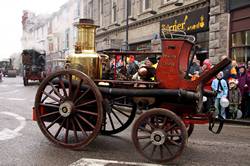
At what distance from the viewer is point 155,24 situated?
18109 mm

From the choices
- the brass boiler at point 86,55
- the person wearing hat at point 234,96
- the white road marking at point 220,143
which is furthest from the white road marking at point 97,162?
the person wearing hat at point 234,96

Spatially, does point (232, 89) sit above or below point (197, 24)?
below

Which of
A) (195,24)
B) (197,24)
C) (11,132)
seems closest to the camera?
(11,132)

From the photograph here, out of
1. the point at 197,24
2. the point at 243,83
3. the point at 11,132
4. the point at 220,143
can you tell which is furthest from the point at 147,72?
the point at 197,24

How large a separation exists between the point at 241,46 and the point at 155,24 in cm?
655

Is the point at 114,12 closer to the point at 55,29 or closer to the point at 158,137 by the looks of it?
the point at 55,29

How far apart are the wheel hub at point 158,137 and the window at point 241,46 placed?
26.0 ft

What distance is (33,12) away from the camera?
31.5 m

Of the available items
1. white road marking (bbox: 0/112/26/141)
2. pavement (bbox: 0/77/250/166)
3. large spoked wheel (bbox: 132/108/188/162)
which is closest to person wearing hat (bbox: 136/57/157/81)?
large spoked wheel (bbox: 132/108/188/162)

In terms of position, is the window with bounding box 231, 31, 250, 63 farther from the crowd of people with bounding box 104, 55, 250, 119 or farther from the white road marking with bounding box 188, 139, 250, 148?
the white road marking with bounding box 188, 139, 250, 148

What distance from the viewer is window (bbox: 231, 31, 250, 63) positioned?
1203 centimetres

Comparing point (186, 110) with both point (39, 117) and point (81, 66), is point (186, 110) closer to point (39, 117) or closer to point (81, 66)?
point (81, 66)

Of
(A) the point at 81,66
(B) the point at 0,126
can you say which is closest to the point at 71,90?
(A) the point at 81,66

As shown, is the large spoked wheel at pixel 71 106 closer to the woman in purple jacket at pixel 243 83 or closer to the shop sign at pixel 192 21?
the woman in purple jacket at pixel 243 83
